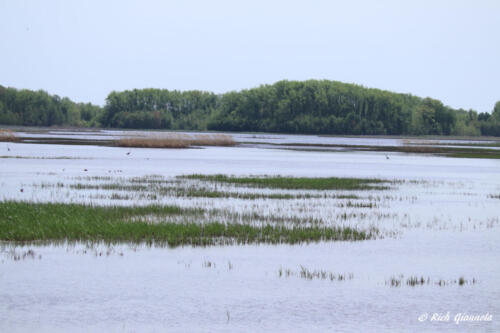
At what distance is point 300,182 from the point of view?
135 ft

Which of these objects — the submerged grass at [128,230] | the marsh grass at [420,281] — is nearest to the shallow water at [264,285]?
the marsh grass at [420,281]

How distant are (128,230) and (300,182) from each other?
20528 millimetres

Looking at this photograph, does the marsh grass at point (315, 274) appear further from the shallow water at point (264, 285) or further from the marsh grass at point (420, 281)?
the marsh grass at point (420, 281)

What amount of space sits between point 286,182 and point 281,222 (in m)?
16.1

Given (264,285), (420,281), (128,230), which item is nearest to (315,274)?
(264,285)

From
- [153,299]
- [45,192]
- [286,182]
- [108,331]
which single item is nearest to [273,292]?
[153,299]

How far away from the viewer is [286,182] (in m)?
40.8

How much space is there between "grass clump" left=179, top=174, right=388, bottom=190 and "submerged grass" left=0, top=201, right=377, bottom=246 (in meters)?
14.5

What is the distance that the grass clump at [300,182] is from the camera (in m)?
38.8

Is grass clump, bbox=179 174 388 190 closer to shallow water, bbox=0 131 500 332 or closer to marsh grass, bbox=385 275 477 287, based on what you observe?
shallow water, bbox=0 131 500 332

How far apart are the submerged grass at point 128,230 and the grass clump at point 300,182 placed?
47.6 feet

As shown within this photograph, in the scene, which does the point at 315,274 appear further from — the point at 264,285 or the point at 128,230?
the point at 128,230

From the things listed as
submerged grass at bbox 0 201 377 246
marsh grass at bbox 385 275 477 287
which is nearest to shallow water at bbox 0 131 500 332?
Result: marsh grass at bbox 385 275 477 287

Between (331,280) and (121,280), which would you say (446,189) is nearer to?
(331,280)
